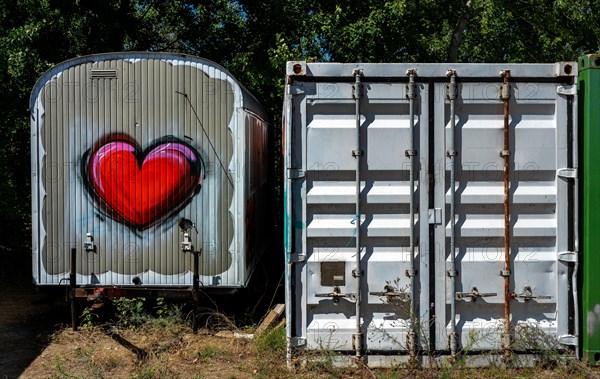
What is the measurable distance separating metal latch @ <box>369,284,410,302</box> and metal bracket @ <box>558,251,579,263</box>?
1465 mm

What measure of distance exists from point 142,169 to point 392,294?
134 inches

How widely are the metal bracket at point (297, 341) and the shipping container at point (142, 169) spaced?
5.72ft

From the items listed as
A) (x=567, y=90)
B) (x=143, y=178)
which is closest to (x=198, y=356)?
(x=143, y=178)

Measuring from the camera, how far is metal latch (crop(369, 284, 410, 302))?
564 cm

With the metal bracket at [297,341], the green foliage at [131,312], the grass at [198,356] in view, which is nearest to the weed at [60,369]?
the grass at [198,356]

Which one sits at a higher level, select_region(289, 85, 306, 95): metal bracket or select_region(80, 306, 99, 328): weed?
select_region(289, 85, 306, 95): metal bracket

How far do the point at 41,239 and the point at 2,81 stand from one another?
14.4 feet

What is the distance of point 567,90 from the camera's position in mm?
5711

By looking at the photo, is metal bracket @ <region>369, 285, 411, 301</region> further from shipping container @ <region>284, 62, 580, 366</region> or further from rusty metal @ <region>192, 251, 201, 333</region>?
rusty metal @ <region>192, 251, 201, 333</region>

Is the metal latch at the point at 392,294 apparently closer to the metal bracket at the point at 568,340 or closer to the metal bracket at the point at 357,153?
the metal bracket at the point at 357,153

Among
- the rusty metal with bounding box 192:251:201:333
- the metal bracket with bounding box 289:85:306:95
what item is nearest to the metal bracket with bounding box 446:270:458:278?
the metal bracket with bounding box 289:85:306:95

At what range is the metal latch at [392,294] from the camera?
5645 mm

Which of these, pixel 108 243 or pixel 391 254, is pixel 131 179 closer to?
pixel 108 243

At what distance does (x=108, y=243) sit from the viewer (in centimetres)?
732
